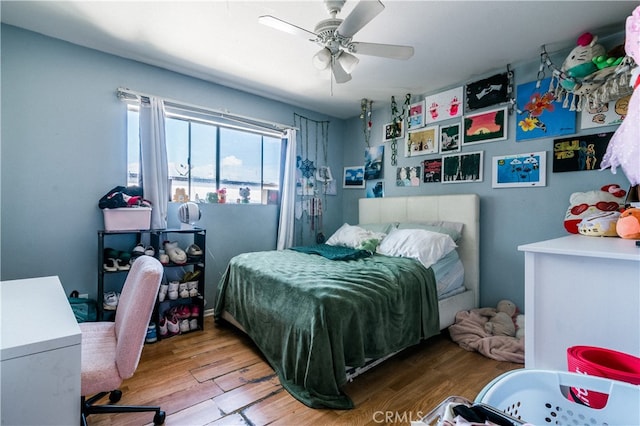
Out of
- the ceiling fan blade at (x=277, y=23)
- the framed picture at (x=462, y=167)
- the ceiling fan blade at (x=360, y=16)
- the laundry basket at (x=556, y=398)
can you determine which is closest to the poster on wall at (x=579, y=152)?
the framed picture at (x=462, y=167)

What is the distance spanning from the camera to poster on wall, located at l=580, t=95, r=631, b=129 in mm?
2162

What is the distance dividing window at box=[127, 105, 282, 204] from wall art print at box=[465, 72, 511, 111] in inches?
87.8

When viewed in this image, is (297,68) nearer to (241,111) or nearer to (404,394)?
(241,111)

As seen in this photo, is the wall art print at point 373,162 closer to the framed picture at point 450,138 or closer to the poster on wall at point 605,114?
the framed picture at point 450,138

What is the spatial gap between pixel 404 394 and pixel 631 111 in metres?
1.78

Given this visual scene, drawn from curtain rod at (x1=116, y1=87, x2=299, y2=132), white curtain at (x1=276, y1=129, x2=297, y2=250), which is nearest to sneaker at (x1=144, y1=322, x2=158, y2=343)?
white curtain at (x1=276, y1=129, x2=297, y2=250)

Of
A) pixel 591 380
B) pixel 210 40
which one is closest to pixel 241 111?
pixel 210 40

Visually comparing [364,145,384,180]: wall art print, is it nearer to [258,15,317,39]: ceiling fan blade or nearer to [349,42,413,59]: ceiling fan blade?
[349,42,413,59]: ceiling fan blade

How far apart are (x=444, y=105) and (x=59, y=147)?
12.0ft

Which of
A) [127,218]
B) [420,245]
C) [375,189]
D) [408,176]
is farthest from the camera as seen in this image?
[375,189]

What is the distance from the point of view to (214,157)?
327 centimetres

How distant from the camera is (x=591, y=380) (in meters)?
0.78

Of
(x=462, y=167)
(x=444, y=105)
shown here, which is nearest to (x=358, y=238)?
(x=462, y=167)

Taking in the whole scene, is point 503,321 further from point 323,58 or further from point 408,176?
point 323,58
